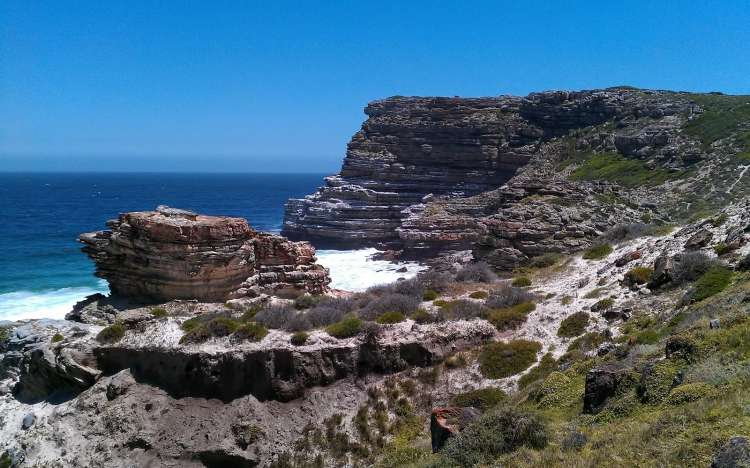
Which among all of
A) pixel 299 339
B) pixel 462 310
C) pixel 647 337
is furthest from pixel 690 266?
pixel 299 339

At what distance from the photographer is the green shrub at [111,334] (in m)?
17.4

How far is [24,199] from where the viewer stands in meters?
109

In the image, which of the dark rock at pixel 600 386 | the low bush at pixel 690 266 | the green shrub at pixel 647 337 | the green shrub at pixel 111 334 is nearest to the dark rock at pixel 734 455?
the dark rock at pixel 600 386

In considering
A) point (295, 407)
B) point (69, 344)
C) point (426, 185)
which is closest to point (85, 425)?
point (69, 344)

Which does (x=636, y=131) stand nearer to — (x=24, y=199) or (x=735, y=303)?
(x=735, y=303)

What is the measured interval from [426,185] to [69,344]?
52385 millimetres

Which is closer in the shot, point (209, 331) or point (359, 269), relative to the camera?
point (209, 331)

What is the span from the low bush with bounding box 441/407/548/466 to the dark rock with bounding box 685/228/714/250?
40.2ft

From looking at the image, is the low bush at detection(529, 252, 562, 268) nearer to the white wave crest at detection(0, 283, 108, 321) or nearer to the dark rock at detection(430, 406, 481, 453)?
the dark rock at detection(430, 406, 481, 453)

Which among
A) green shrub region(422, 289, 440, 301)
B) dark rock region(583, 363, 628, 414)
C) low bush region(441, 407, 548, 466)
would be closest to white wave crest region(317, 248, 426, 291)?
green shrub region(422, 289, 440, 301)

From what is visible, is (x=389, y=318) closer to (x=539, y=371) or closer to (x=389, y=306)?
(x=389, y=306)

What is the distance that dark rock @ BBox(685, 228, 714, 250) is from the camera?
58.0 feet

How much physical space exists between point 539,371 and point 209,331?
10.2 metres

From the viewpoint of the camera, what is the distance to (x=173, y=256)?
74.1 ft
